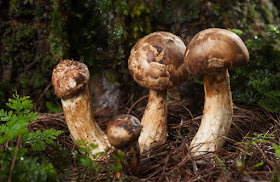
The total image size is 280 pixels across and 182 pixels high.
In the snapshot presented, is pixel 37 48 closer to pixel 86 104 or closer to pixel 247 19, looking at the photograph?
pixel 86 104

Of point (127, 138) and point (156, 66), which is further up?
point (156, 66)

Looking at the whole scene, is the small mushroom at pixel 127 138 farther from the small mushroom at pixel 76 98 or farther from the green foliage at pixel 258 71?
the green foliage at pixel 258 71

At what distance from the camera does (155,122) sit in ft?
8.63

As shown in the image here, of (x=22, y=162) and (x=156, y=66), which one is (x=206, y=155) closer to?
(x=156, y=66)

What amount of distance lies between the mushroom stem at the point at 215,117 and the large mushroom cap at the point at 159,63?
299mm

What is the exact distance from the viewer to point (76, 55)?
3193 millimetres

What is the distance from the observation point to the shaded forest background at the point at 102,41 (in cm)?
300

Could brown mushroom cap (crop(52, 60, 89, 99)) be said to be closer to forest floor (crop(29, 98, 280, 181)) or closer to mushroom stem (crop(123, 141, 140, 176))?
forest floor (crop(29, 98, 280, 181))

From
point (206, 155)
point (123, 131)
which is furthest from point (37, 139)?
point (206, 155)

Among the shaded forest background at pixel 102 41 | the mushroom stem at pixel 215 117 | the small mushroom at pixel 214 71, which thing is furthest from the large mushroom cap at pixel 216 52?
the shaded forest background at pixel 102 41

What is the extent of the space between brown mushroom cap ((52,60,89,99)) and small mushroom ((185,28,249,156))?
0.99 m

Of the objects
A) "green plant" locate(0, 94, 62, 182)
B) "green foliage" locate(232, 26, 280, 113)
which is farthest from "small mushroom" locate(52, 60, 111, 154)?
"green foliage" locate(232, 26, 280, 113)

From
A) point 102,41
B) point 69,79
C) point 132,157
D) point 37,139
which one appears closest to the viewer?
point 132,157

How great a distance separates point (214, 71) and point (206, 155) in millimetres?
798
